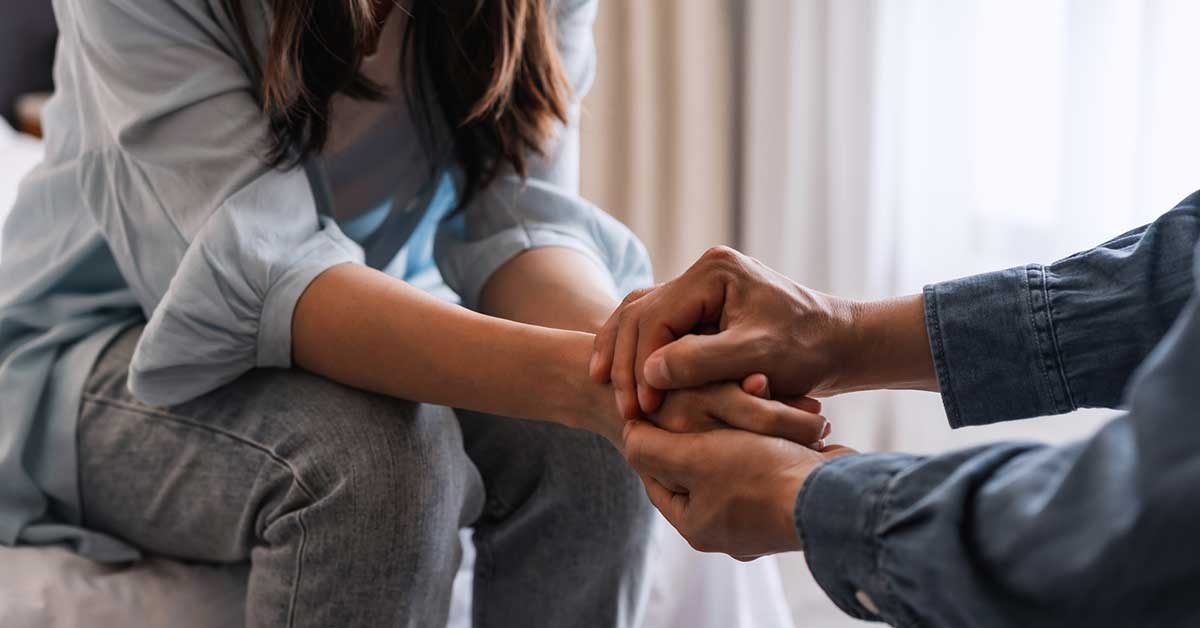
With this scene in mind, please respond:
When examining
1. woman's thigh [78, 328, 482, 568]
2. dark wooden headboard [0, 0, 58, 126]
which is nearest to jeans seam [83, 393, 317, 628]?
woman's thigh [78, 328, 482, 568]

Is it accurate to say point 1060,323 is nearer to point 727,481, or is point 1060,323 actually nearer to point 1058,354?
point 1058,354

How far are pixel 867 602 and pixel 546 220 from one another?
57 cm

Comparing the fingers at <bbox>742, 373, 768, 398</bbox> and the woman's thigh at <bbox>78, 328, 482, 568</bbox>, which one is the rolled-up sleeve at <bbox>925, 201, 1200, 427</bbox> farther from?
the woman's thigh at <bbox>78, 328, 482, 568</bbox>

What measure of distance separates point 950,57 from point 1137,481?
124 centimetres

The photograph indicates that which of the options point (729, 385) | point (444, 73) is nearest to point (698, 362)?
point (729, 385)

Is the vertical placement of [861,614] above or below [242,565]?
above

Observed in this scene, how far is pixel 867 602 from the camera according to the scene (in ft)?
2.14

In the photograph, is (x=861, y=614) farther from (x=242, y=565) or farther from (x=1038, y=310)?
(x=242, y=565)

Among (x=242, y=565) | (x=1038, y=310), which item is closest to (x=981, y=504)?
(x=1038, y=310)

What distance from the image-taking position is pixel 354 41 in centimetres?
96

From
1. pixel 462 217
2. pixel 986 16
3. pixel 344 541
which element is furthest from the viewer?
pixel 986 16

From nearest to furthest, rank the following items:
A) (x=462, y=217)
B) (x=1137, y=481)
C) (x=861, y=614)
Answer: (x=1137, y=481) < (x=861, y=614) < (x=462, y=217)

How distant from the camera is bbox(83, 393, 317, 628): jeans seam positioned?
2.76 feet

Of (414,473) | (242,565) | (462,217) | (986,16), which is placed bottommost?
(242,565)
